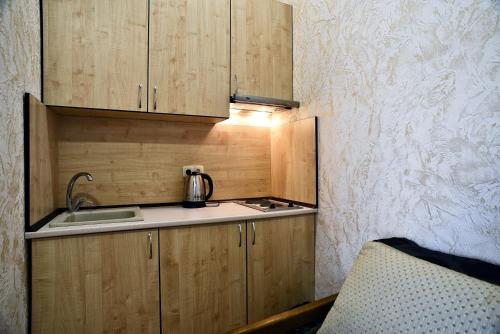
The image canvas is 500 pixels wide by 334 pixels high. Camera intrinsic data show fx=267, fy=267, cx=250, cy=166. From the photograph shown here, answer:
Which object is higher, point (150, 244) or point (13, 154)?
point (13, 154)

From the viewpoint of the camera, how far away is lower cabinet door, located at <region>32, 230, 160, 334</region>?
4.17 ft

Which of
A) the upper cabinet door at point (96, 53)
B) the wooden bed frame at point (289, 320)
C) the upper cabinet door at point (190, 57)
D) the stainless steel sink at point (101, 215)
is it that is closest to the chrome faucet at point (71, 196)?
the stainless steel sink at point (101, 215)

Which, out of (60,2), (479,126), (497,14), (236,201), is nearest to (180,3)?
(60,2)

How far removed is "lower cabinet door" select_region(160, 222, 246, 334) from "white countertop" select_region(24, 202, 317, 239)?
50 millimetres

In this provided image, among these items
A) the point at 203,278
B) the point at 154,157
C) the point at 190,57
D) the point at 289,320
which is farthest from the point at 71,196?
the point at 289,320

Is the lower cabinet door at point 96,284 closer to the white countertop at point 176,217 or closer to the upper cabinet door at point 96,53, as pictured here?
A: the white countertop at point 176,217

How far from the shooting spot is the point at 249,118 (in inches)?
93.2

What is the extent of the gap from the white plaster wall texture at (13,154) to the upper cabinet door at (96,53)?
211 mm

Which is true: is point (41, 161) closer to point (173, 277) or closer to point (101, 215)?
point (101, 215)

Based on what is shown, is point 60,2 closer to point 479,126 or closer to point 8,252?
point 8,252

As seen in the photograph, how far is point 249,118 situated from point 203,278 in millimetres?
1371

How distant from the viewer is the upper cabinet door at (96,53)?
1490 mm

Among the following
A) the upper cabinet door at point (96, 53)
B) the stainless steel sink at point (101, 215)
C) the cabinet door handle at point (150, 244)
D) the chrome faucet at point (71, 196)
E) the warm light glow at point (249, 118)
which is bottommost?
the cabinet door handle at point (150, 244)

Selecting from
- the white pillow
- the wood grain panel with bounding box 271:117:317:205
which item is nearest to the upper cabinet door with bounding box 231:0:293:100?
the wood grain panel with bounding box 271:117:317:205
